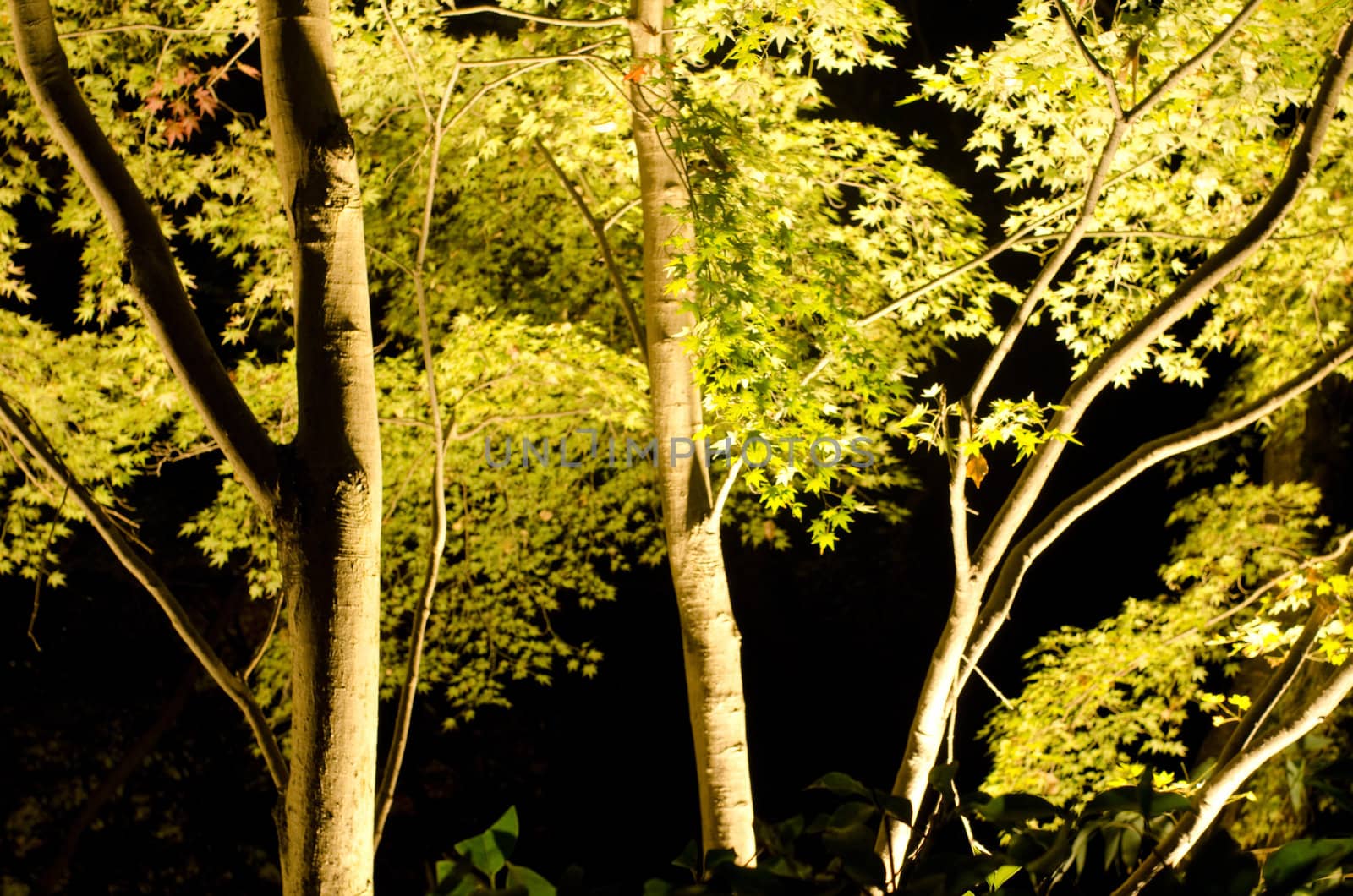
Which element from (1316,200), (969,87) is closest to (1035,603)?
(1316,200)

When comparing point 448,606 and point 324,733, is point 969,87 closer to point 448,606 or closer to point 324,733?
point 324,733

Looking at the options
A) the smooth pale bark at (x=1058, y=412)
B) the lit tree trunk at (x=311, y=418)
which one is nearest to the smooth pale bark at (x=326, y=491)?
the lit tree trunk at (x=311, y=418)

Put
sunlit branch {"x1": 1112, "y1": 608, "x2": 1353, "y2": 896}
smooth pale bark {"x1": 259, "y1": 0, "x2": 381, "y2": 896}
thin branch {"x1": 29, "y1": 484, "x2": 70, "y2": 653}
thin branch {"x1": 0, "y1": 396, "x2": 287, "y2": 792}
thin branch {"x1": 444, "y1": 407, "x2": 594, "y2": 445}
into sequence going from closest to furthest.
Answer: sunlit branch {"x1": 1112, "y1": 608, "x2": 1353, "y2": 896}, smooth pale bark {"x1": 259, "y1": 0, "x2": 381, "y2": 896}, thin branch {"x1": 0, "y1": 396, "x2": 287, "y2": 792}, thin branch {"x1": 29, "y1": 484, "x2": 70, "y2": 653}, thin branch {"x1": 444, "y1": 407, "x2": 594, "y2": 445}

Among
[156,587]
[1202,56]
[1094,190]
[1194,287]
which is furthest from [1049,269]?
[156,587]

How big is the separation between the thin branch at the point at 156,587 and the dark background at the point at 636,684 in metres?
7.06

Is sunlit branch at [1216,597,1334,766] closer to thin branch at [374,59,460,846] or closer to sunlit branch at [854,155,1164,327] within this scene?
sunlit branch at [854,155,1164,327]

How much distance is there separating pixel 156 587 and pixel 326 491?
0.71m

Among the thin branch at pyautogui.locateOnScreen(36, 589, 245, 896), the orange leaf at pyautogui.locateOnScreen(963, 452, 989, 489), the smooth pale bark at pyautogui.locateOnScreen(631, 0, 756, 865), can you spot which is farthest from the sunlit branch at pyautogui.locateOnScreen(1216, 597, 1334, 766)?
the thin branch at pyautogui.locateOnScreen(36, 589, 245, 896)

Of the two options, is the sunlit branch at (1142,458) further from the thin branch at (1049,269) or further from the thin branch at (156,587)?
the thin branch at (156,587)

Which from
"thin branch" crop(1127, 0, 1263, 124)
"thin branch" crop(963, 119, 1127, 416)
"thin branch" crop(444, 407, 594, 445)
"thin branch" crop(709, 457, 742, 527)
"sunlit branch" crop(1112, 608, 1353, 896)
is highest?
"thin branch" crop(444, 407, 594, 445)

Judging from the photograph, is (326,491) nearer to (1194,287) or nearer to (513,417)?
(1194,287)

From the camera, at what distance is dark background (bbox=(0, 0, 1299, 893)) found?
31.9 feet

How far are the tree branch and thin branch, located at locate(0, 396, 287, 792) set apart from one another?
1.47 feet

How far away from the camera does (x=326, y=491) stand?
9.25ft
